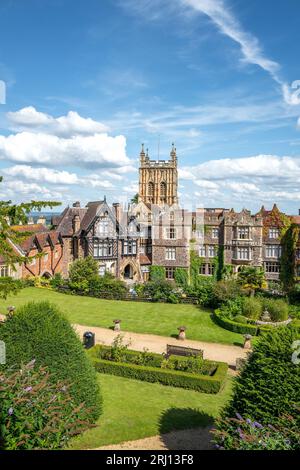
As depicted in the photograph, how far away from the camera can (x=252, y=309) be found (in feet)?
96.1

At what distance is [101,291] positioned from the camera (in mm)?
36688

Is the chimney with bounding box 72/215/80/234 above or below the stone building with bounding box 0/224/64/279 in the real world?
above

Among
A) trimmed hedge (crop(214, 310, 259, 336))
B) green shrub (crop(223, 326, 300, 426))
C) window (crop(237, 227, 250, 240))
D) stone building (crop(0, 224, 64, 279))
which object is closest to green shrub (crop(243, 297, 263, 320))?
trimmed hedge (crop(214, 310, 259, 336))

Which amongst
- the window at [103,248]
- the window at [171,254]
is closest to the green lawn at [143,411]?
the window at [103,248]

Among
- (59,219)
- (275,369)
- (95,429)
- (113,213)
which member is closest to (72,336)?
(95,429)

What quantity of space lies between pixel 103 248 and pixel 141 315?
15.4 meters

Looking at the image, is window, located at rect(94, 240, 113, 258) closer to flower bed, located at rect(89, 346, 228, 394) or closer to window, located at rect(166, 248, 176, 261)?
window, located at rect(166, 248, 176, 261)

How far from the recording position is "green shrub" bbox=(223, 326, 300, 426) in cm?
857

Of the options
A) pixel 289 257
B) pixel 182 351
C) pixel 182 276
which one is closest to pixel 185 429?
pixel 182 351

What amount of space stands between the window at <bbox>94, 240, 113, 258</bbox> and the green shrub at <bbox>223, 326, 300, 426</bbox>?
35.2 metres

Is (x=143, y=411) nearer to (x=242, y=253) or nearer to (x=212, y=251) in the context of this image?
(x=242, y=253)

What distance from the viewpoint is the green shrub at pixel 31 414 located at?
8.35 metres

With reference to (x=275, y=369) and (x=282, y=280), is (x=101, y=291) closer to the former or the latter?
(x=282, y=280)

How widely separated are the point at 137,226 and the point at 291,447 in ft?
132
